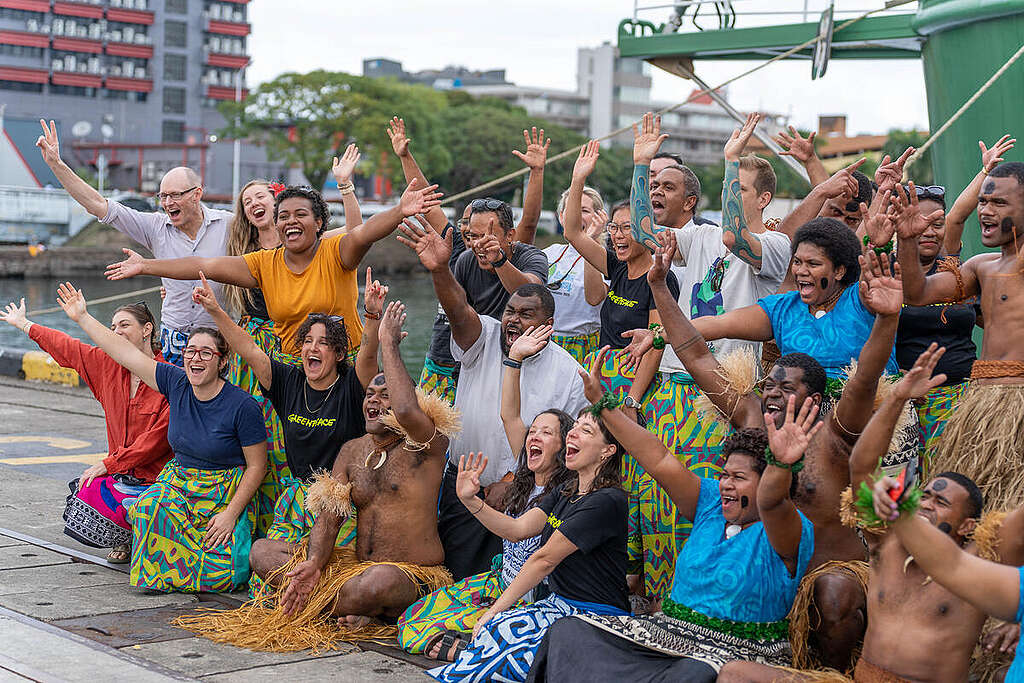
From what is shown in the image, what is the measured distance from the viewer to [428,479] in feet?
19.3

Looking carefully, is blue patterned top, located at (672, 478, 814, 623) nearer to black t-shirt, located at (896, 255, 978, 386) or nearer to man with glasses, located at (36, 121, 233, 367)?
black t-shirt, located at (896, 255, 978, 386)

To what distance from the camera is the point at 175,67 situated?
69062 millimetres

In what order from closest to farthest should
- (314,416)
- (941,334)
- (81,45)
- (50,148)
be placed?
(941,334) → (314,416) → (50,148) → (81,45)

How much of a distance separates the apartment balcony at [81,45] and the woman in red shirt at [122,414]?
62.6 meters

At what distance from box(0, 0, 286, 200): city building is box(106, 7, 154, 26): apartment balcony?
2.0 inches

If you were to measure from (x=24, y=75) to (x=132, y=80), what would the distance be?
5.55 m

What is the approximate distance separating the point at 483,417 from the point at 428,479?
15.6 inches

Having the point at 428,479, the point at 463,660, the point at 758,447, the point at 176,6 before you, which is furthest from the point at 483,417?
the point at 176,6

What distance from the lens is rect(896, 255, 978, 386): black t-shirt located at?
547 centimetres

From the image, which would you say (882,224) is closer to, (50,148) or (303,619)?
(303,619)

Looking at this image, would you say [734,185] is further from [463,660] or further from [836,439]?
[463,660]

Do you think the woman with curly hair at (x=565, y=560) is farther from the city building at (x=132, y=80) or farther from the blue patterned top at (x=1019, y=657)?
the city building at (x=132, y=80)

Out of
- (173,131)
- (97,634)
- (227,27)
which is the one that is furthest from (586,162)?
(227,27)

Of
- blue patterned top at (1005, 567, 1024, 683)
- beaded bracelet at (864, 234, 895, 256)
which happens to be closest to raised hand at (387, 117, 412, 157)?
beaded bracelet at (864, 234, 895, 256)
